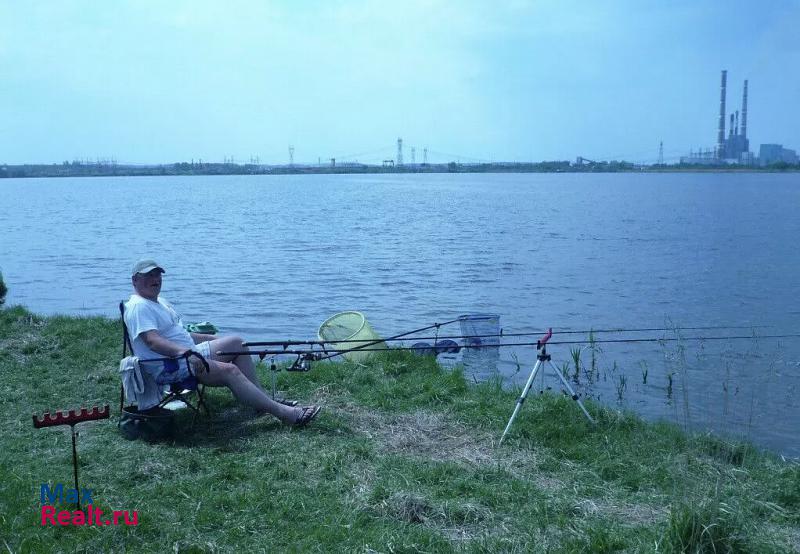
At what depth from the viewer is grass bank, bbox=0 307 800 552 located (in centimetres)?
405

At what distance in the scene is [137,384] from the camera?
19.3ft

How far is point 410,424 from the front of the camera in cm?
635

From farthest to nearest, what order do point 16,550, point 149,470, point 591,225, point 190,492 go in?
1. point 591,225
2. point 149,470
3. point 190,492
4. point 16,550

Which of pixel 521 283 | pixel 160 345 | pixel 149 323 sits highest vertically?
pixel 149 323

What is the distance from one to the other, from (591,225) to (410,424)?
31.0 meters

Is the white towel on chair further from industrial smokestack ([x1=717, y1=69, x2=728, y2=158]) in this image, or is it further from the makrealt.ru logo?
industrial smokestack ([x1=717, y1=69, x2=728, y2=158])

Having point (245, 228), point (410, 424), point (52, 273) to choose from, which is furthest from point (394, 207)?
point (410, 424)

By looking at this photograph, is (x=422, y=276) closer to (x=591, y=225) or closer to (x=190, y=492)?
(x=190, y=492)

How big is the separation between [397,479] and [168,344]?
7.09 feet

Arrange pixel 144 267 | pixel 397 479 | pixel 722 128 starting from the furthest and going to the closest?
pixel 722 128
pixel 144 267
pixel 397 479

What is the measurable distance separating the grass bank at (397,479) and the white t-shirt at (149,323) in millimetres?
662

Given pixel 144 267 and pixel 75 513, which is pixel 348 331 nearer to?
pixel 144 267

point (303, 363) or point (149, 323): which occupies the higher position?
point (149, 323)

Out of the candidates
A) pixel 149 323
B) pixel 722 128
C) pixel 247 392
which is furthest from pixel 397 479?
pixel 722 128
